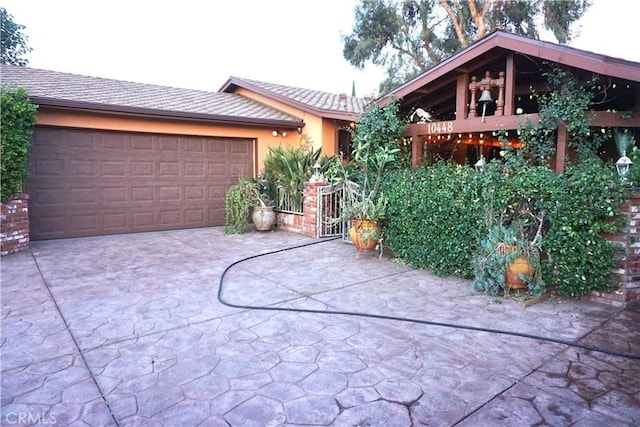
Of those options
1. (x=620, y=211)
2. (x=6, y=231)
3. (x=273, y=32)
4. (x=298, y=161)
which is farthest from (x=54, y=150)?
(x=273, y=32)

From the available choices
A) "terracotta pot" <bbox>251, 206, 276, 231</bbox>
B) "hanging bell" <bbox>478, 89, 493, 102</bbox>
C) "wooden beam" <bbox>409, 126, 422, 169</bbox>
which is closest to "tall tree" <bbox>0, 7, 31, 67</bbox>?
"terracotta pot" <bbox>251, 206, 276, 231</bbox>

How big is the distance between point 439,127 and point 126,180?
6724mm

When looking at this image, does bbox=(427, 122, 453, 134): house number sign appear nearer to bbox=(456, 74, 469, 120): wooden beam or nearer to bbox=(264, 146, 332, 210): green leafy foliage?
bbox=(456, 74, 469, 120): wooden beam

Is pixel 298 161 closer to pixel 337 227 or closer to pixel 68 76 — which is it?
pixel 337 227

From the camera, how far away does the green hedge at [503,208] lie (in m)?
4.30

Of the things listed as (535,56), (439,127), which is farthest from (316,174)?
(535,56)

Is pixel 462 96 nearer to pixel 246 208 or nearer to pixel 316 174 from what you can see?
pixel 316 174

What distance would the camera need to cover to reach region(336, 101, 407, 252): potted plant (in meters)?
6.55

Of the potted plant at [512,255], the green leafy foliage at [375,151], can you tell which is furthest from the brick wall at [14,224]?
the potted plant at [512,255]

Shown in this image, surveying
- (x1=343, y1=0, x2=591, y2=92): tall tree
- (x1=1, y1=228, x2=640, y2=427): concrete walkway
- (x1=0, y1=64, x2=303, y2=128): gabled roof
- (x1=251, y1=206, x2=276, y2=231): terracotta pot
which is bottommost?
(x1=1, y1=228, x2=640, y2=427): concrete walkway

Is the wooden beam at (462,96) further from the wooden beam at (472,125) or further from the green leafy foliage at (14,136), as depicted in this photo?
the green leafy foliage at (14,136)

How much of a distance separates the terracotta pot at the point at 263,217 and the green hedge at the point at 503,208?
3483 mm

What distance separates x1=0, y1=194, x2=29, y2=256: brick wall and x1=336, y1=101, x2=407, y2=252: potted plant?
5.65 metres

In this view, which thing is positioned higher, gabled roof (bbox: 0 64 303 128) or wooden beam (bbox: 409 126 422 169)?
gabled roof (bbox: 0 64 303 128)
